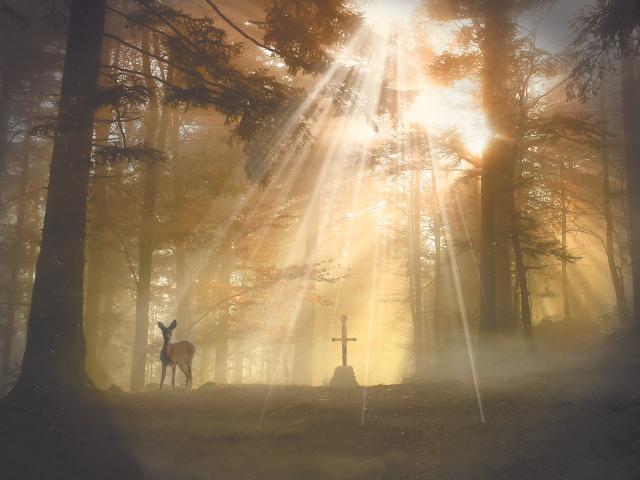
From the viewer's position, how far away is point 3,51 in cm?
1814

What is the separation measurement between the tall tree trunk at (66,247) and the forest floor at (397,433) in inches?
43.4

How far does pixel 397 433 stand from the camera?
721 cm

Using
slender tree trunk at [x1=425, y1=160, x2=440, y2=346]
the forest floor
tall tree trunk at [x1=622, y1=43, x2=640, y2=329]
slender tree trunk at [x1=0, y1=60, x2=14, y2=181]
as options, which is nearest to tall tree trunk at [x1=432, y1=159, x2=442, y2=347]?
slender tree trunk at [x1=425, y1=160, x2=440, y2=346]

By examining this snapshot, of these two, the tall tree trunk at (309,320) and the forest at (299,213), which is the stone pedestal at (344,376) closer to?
the forest at (299,213)

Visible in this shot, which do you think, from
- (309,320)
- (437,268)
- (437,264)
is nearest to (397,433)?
(309,320)

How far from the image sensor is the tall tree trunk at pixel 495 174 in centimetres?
1464

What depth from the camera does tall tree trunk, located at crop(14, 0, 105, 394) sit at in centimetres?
862

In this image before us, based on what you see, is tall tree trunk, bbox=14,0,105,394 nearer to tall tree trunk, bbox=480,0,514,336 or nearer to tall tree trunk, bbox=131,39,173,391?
tall tree trunk, bbox=131,39,173,391

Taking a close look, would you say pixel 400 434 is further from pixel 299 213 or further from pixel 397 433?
pixel 299 213

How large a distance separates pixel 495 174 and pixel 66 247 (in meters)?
11.2

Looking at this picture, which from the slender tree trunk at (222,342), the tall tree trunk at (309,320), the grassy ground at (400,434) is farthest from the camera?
the slender tree trunk at (222,342)

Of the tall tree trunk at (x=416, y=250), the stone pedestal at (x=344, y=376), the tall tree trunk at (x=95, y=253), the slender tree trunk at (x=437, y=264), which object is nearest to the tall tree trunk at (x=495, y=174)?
the stone pedestal at (x=344, y=376)

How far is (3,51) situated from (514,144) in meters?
17.2

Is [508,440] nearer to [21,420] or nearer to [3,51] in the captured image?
[21,420]
